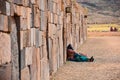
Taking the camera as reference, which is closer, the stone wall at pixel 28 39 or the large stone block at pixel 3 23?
the large stone block at pixel 3 23

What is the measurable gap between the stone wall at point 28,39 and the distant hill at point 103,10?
7212cm

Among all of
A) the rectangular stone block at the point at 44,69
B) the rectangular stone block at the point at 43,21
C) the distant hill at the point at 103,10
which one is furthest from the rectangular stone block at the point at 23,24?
the distant hill at the point at 103,10

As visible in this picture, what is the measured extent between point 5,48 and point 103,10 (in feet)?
297

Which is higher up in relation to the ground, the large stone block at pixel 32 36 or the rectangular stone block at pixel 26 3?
the rectangular stone block at pixel 26 3

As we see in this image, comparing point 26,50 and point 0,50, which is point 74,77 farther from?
point 0,50

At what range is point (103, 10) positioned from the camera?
96188mm

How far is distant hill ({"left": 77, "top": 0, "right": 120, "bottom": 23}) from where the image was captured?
87.9 m

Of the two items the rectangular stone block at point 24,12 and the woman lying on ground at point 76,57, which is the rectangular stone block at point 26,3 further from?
the woman lying on ground at point 76,57

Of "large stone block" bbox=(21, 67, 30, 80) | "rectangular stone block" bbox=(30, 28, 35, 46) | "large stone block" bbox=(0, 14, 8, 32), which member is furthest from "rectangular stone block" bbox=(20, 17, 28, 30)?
"large stone block" bbox=(0, 14, 8, 32)

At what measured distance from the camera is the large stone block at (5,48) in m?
6.60

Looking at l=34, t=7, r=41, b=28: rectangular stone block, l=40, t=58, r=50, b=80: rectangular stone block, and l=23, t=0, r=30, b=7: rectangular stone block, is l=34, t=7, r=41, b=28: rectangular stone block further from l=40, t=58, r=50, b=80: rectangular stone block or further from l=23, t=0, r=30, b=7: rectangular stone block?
l=40, t=58, r=50, b=80: rectangular stone block

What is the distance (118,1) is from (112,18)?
12.9m

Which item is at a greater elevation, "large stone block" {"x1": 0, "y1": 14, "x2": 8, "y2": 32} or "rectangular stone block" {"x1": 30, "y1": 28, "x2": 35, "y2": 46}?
"large stone block" {"x1": 0, "y1": 14, "x2": 8, "y2": 32}

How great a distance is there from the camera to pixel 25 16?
27.4ft
